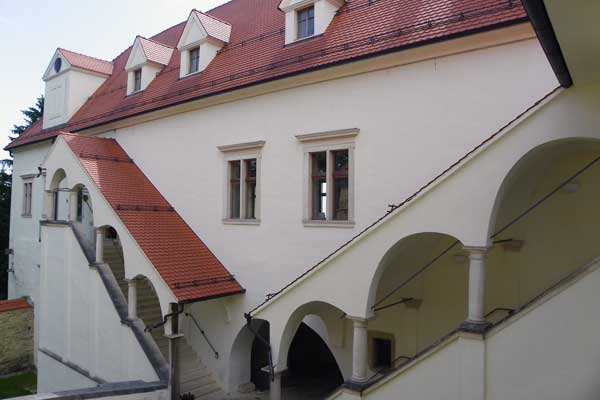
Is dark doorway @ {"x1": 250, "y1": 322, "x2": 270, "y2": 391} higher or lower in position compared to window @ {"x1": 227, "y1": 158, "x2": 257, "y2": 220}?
lower

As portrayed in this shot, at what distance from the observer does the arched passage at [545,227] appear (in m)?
7.83

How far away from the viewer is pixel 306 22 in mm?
12648

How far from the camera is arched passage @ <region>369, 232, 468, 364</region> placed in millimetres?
9227

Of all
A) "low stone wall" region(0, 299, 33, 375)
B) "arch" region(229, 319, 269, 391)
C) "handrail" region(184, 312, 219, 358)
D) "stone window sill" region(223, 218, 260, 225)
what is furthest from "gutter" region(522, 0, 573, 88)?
"low stone wall" region(0, 299, 33, 375)

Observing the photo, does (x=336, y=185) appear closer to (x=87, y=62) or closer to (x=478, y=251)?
(x=478, y=251)

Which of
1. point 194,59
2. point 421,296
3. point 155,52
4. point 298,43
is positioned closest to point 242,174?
point 298,43

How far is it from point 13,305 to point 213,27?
14726 mm

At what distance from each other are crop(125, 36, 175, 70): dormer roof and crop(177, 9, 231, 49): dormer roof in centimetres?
241

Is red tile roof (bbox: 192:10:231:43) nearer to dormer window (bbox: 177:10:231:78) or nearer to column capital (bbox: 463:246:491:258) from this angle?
dormer window (bbox: 177:10:231:78)

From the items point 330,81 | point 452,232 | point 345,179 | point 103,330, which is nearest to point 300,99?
point 330,81

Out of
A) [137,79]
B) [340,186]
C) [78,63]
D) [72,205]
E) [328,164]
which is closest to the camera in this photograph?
[328,164]

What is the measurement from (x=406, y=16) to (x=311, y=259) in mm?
5762

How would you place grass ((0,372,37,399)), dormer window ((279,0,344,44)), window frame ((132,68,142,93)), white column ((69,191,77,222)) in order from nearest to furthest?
dormer window ((279,0,344,44)) → white column ((69,191,77,222)) → grass ((0,372,37,399)) → window frame ((132,68,142,93))

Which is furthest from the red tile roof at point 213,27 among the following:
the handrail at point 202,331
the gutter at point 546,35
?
the gutter at point 546,35
